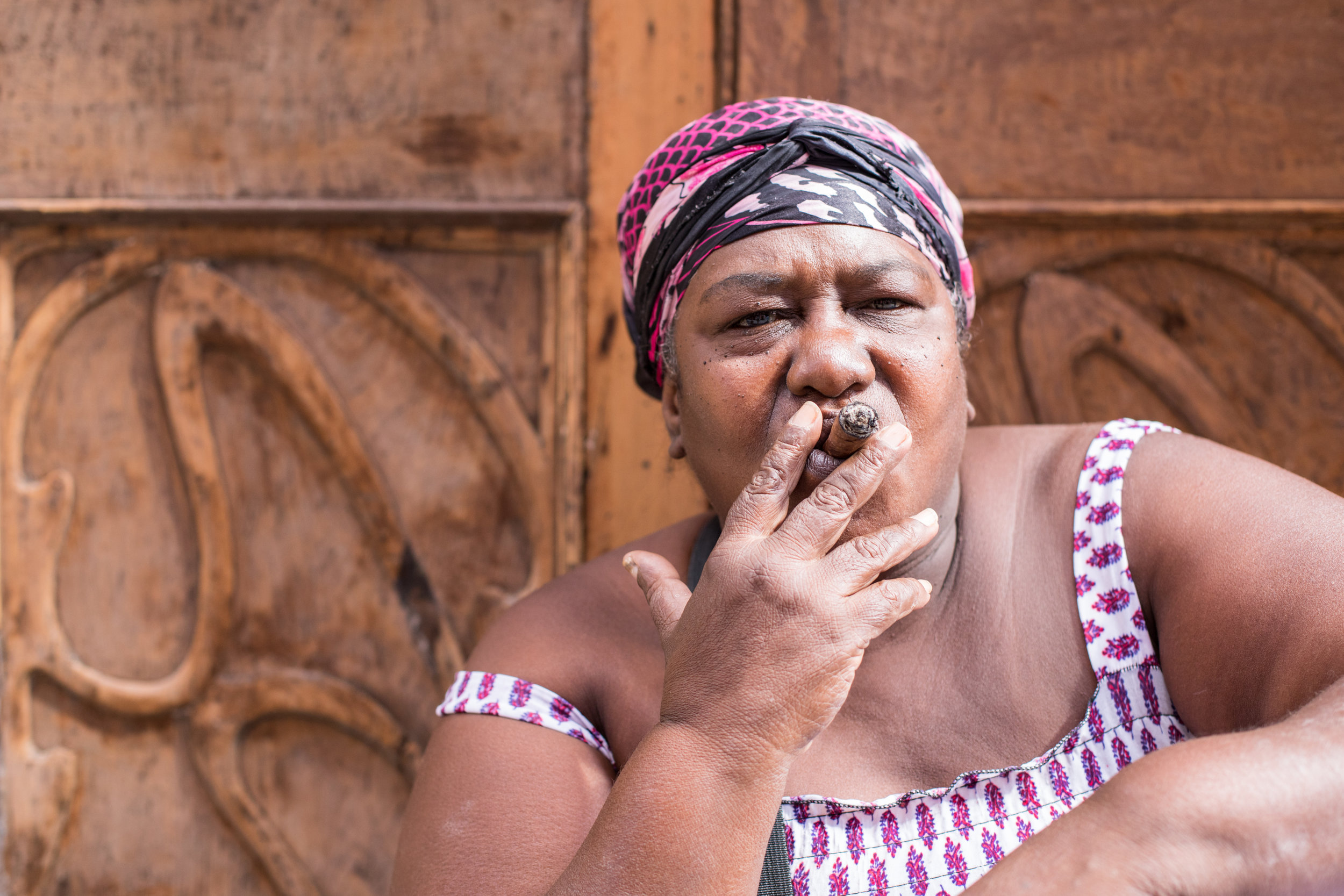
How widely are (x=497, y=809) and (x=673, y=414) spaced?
60cm

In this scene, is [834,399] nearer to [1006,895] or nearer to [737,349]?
[737,349]

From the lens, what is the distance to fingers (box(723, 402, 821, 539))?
3.15ft

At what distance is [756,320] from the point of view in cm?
115

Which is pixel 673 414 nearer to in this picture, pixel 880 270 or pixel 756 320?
pixel 756 320

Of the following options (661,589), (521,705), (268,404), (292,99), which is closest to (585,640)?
(521,705)

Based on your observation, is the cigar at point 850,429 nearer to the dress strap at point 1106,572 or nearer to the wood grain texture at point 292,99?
the dress strap at point 1106,572

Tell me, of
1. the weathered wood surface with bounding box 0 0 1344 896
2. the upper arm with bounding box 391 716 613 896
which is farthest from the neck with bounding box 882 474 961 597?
the weathered wood surface with bounding box 0 0 1344 896

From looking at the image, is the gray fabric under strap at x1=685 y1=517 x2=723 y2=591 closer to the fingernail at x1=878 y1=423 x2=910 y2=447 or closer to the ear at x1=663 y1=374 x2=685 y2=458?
the ear at x1=663 y1=374 x2=685 y2=458

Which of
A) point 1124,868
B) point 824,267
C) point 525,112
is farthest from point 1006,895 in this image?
point 525,112

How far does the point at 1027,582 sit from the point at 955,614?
11 cm

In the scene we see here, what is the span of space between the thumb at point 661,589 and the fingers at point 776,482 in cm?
11

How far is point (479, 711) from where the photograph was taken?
115 cm

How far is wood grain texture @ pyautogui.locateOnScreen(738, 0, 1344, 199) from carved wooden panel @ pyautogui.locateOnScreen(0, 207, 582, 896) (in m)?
0.68

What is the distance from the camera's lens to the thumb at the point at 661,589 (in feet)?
3.27
